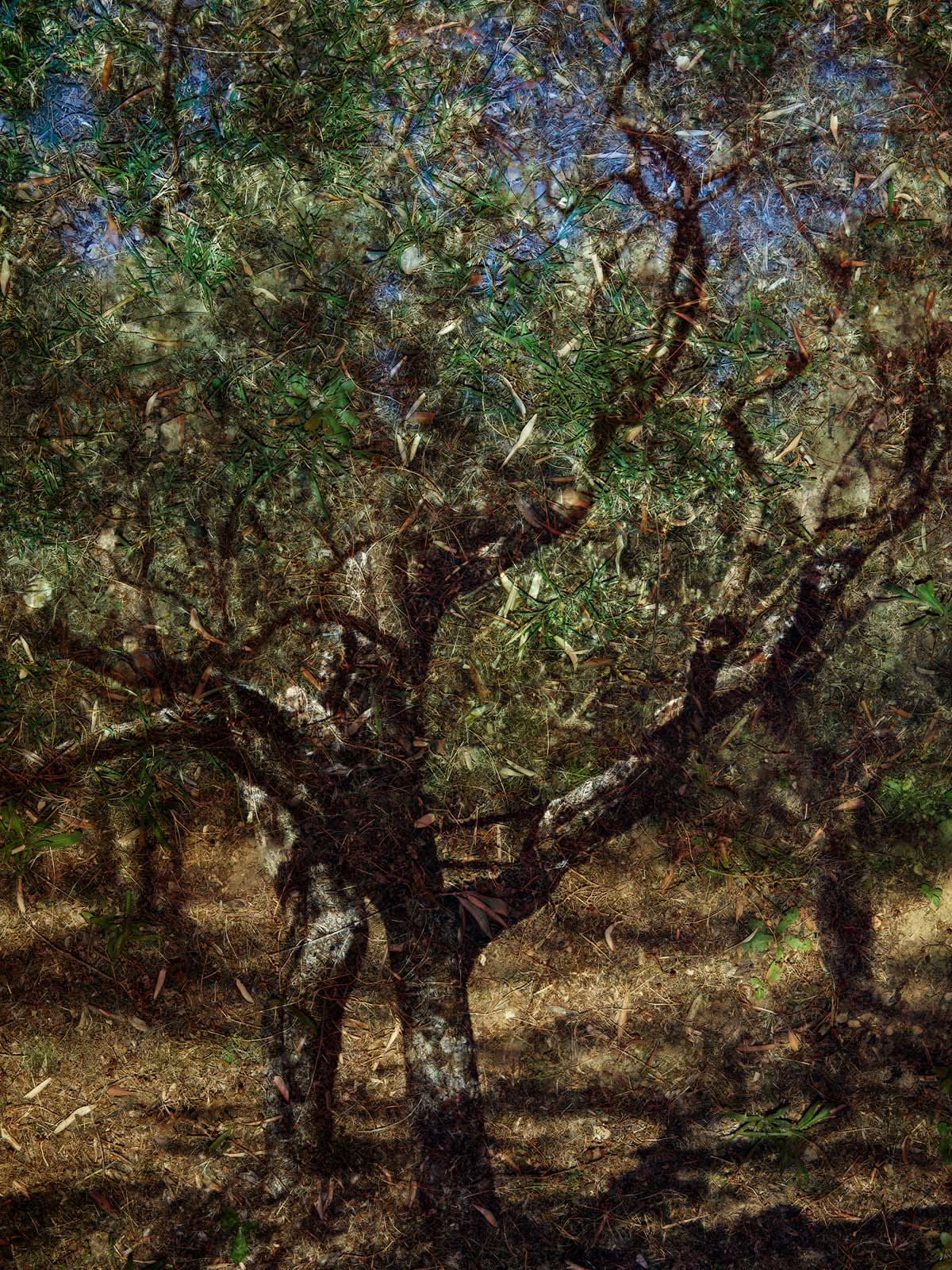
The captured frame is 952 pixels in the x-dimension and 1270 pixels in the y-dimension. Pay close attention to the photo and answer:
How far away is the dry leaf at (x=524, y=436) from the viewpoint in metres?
2.57

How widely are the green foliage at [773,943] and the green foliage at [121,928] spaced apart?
2.04 metres

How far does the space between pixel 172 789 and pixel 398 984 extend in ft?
3.29

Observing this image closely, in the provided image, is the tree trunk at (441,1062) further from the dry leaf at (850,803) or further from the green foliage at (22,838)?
the dry leaf at (850,803)

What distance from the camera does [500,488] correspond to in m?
2.60

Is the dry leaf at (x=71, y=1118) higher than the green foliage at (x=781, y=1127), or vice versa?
the dry leaf at (x=71, y=1118)

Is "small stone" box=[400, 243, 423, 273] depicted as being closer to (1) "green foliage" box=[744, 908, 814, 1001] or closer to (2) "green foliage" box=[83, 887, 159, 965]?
(2) "green foliage" box=[83, 887, 159, 965]

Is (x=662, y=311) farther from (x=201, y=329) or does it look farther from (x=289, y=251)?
(x=201, y=329)

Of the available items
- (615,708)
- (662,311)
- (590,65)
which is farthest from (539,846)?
(590,65)

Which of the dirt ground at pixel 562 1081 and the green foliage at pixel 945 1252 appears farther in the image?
the green foliage at pixel 945 1252

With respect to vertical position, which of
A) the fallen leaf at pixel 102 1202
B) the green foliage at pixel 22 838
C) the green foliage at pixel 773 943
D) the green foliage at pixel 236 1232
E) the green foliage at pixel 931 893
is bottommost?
the green foliage at pixel 236 1232

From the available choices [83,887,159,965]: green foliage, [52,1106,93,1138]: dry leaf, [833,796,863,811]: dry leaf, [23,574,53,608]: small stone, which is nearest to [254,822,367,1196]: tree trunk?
[83,887,159,965]: green foliage

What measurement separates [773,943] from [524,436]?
76.4 inches

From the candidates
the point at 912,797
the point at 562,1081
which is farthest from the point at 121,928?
the point at 912,797

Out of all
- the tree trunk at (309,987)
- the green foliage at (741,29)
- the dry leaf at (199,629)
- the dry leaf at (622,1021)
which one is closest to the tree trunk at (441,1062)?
the tree trunk at (309,987)
